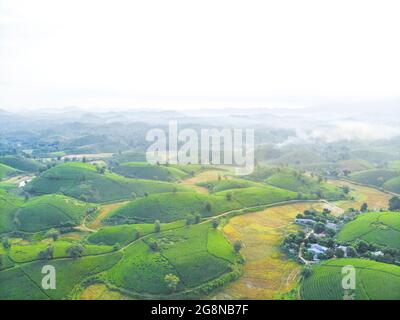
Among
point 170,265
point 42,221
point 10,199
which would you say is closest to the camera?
point 170,265

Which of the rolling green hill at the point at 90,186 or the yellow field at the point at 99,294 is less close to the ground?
the rolling green hill at the point at 90,186

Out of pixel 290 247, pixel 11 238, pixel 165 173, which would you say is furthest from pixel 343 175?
→ pixel 11 238

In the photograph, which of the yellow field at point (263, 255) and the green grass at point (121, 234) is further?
the green grass at point (121, 234)

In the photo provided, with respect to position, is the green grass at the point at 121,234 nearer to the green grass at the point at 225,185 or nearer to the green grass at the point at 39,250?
the green grass at the point at 39,250

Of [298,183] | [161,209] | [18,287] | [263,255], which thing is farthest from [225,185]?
[18,287]

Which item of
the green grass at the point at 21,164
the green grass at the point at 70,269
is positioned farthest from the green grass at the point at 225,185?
the green grass at the point at 21,164
